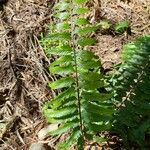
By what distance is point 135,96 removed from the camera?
2754 millimetres

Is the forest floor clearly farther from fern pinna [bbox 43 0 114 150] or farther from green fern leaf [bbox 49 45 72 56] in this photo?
green fern leaf [bbox 49 45 72 56]

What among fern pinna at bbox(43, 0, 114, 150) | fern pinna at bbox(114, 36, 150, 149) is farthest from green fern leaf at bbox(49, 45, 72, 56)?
fern pinna at bbox(114, 36, 150, 149)

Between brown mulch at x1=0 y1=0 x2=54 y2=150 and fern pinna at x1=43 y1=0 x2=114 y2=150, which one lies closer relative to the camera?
fern pinna at x1=43 y1=0 x2=114 y2=150

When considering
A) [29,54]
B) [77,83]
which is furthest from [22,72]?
[77,83]

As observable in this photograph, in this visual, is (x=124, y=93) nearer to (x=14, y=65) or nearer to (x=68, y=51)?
(x=68, y=51)

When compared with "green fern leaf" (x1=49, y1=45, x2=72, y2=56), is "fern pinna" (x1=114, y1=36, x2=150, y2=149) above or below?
below

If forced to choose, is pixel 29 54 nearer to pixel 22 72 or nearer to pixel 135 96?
pixel 22 72

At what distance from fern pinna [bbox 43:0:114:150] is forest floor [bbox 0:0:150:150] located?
470 mm

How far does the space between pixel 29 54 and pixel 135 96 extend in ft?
3.66

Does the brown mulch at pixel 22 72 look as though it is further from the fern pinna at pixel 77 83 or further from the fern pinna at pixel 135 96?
the fern pinna at pixel 135 96

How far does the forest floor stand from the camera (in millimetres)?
3150

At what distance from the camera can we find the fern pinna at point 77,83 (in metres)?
2.39

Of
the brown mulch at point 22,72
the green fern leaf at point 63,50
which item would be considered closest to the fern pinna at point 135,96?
the green fern leaf at point 63,50

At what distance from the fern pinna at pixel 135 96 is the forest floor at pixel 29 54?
0.59 metres
